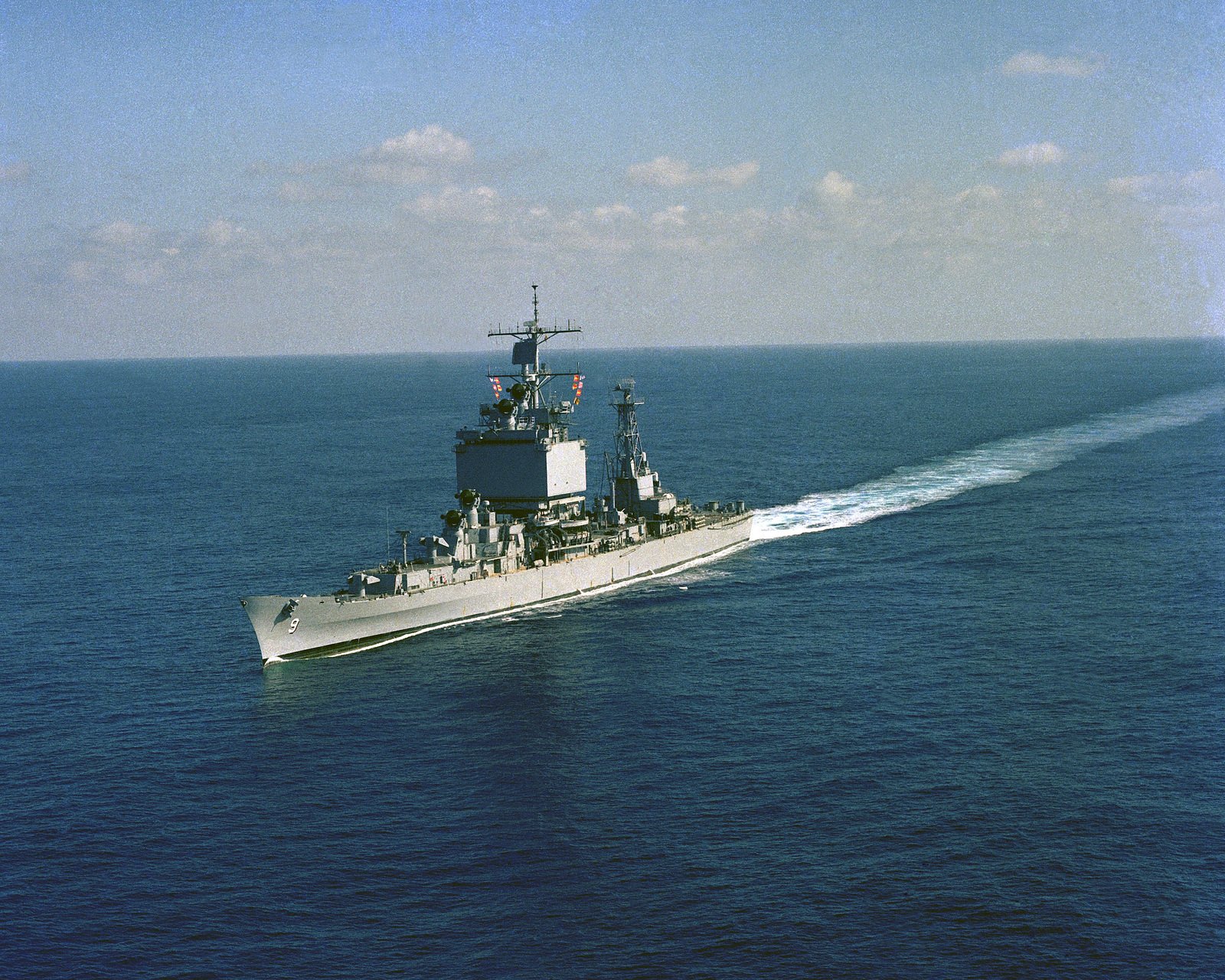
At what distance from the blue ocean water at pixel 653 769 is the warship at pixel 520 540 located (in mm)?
2409

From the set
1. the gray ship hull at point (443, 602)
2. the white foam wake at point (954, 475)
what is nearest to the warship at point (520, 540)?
the gray ship hull at point (443, 602)

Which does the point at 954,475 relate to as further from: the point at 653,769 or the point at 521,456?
the point at 653,769

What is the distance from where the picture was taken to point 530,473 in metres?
90.4

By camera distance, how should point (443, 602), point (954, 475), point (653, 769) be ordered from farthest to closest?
point (954, 475)
point (443, 602)
point (653, 769)

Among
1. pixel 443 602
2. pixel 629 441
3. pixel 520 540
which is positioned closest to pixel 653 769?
pixel 443 602

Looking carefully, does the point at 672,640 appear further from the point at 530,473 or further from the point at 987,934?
the point at 987,934

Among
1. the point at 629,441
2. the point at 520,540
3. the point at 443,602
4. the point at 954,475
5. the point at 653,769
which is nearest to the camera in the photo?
the point at 653,769

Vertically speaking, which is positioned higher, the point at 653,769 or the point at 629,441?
the point at 629,441

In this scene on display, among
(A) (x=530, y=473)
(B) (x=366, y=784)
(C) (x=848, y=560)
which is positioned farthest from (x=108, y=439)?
(B) (x=366, y=784)

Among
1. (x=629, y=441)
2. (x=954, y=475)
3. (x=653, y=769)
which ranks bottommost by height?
(x=653, y=769)

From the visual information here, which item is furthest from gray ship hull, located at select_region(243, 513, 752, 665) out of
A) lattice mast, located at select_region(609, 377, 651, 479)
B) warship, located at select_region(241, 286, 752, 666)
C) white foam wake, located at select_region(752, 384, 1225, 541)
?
white foam wake, located at select_region(752, 384, 1225, 541)

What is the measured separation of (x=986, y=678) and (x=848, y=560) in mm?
29806

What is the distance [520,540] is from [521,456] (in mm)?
7589

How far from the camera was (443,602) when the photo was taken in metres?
76.9
